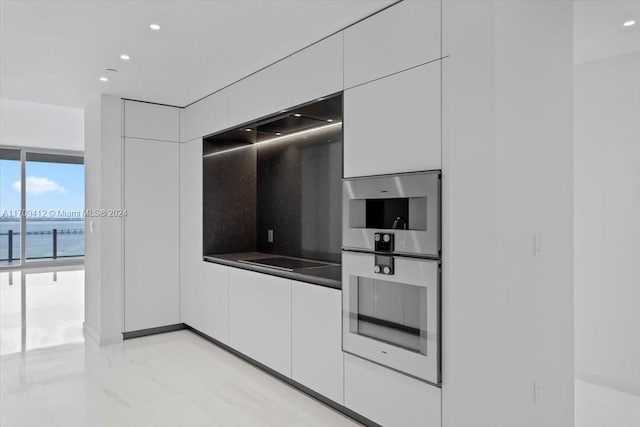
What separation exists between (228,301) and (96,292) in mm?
1688

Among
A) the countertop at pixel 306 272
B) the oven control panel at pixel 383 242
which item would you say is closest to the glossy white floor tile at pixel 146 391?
the countertop at pixel 306 272

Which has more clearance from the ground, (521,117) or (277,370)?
(521,117)

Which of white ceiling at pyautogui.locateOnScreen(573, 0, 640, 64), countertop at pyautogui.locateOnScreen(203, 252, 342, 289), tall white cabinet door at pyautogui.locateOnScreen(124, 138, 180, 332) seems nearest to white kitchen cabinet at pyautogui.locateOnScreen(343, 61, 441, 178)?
countertop at pyautogui.locateOnScreen(203, 252, 342, 289)

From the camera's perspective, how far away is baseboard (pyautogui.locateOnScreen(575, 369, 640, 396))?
11.1 feet

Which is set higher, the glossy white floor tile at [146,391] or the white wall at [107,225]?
the white wall at [107,225]

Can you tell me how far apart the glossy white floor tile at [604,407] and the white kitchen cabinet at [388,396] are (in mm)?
1296

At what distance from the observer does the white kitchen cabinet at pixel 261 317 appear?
3492mm

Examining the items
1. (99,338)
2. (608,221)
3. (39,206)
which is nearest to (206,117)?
(99,338)

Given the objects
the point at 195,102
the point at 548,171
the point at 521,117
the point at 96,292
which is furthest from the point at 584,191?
the point at 96,292

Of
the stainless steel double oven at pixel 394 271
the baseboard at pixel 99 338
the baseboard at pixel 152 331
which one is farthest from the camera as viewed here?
the baseboard at pixel 152 331

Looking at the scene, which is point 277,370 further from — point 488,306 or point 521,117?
point 521,117

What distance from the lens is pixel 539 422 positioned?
235 centimetres

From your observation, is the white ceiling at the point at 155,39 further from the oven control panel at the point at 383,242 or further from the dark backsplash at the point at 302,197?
the oven control panel at the point at 383,242

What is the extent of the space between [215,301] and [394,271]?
2.58 meters
